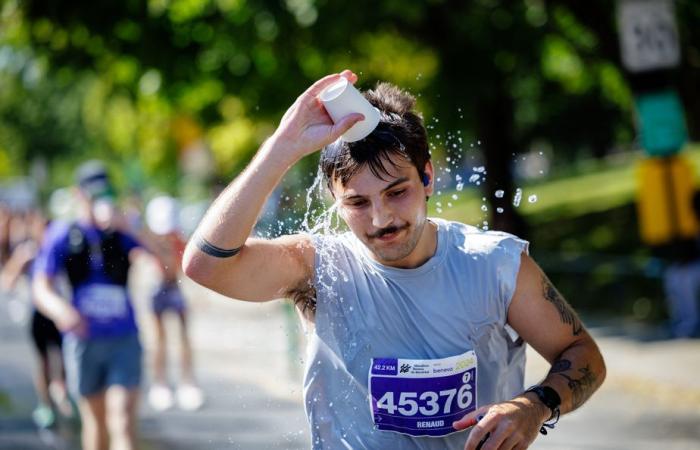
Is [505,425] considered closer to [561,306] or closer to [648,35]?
[561,306]

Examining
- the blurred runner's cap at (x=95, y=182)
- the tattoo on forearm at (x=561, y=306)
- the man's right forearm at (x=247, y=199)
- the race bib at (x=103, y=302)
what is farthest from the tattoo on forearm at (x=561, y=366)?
the blurred runner's cap at (x=95, y=182)

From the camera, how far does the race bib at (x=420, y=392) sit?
120 inches

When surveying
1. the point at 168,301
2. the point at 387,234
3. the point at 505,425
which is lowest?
the point at 505,425

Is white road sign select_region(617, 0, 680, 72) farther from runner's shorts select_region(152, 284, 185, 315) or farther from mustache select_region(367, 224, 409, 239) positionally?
mustache select_region(367, 224, 409, 239)

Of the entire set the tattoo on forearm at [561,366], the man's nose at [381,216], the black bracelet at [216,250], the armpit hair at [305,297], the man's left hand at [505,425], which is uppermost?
the man's nose at [381,216]

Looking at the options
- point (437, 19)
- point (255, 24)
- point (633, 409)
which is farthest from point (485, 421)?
point (437, 19)

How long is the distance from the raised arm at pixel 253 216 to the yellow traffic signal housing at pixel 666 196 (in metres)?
8.54

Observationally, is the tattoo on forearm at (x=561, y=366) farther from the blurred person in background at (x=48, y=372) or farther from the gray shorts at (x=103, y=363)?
the blurred person in background at (x=48, y=372)

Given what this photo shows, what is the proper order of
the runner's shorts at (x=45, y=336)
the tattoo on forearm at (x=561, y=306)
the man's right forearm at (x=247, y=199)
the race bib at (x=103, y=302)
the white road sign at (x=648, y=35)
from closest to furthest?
the man's right forearm at (x=247, y=199) → the tattoo on forearm at (x=561, y=306) → the race bib at (x=103, y=302) → the runner's shorts at (x=45, y=336) → the white road sign at (x=648, y=35)

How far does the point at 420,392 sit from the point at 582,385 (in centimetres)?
44

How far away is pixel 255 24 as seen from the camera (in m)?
12.7

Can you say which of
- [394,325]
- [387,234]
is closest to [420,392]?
[394,325]

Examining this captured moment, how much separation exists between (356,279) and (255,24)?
990 cm

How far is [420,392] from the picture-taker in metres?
3.07
